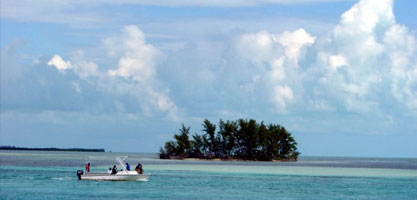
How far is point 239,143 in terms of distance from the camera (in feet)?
569

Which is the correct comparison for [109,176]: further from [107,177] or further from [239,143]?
[239,143]

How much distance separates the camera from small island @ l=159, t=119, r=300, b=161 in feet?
563

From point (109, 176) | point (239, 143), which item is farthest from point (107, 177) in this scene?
point (239, 143)

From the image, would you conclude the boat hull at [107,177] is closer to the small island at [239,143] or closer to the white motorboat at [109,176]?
the white motorboat at [109,176]

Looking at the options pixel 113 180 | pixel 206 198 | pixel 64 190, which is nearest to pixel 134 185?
pixel 113 180

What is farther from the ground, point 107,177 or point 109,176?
point 109,176

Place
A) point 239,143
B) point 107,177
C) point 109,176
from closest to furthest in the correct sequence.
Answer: point 109,176 → point 107,177 → point 239,143

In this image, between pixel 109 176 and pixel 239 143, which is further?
pixel 239 143

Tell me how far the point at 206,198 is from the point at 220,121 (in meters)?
112

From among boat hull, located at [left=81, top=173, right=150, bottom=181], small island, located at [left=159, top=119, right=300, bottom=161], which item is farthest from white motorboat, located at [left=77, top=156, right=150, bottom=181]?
small island, located at [left=159, top=119, right=300, bottom=161]

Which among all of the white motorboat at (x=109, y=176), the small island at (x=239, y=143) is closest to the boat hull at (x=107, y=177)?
the white motorboat at (x=109, y=176)

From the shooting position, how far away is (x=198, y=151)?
174 meters

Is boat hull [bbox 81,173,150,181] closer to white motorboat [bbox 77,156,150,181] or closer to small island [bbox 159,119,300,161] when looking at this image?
white motorboat [bbox 77,156,150,181]

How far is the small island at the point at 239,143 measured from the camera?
563ft
